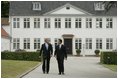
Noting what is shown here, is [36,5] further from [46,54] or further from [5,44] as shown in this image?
[46,54]

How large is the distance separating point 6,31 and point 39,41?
15.1ft

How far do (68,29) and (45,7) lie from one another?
458cm

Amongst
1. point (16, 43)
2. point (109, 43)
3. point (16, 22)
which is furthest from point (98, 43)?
point (16, 22)

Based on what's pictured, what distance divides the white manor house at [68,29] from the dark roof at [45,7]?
0.44 ft

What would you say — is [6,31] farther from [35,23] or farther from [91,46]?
[91,46]

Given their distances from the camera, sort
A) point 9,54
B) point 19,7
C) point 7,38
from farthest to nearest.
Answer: point 19,7 < point 7,38 < point 9,54

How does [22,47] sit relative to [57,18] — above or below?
below

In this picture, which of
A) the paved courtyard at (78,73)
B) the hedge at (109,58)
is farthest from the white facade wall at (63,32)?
the paved courtyard at (78,73)

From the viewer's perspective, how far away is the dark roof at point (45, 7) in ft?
181

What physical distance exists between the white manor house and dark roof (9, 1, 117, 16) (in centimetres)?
14

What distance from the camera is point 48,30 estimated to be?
54938 mm

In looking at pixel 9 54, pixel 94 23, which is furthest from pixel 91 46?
pixel 9 54

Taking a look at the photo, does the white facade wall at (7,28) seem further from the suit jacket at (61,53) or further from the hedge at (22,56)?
the suit jacket at (61,53)

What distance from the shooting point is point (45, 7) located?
185 feet
